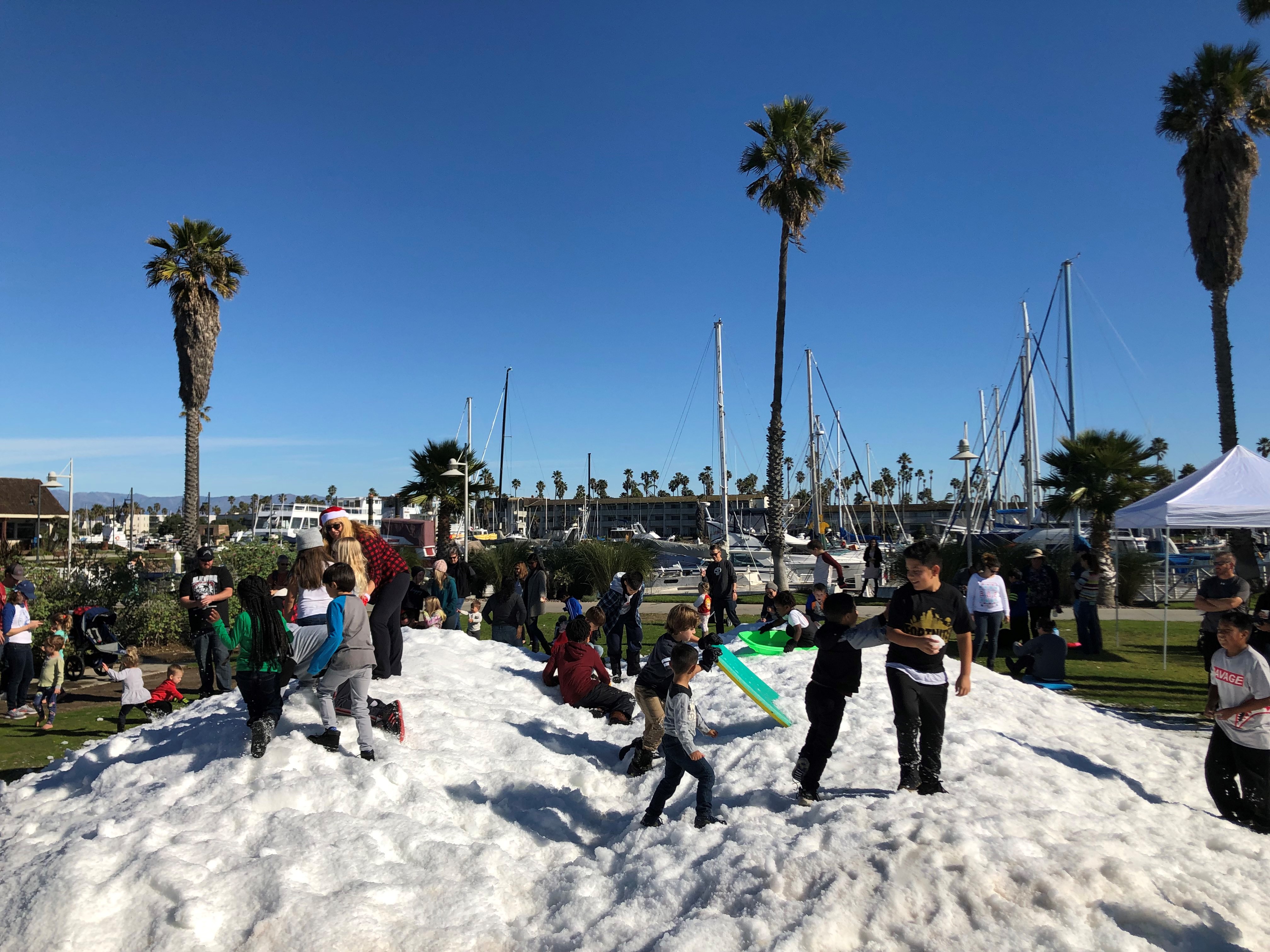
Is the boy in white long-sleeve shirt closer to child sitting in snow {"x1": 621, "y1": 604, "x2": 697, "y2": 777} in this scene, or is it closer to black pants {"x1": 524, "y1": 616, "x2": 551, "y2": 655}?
child sitting in snow {"x1": 621, "y1": 604, "x2": 697, "y2": 777}

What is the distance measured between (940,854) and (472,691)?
5.78 meters

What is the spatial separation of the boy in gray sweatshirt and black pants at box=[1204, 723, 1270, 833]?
6232mm

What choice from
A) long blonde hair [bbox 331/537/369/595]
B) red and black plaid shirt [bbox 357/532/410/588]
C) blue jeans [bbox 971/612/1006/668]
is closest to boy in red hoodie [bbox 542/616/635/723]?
red and black plaid shirt [bbox 357/532/410/588]

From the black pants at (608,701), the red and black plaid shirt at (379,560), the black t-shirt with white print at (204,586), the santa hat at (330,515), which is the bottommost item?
the black pants at (608,701)

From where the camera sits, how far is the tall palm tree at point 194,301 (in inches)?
1021

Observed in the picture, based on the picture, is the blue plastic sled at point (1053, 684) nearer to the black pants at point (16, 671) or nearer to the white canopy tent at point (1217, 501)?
the white canopy tent at point (1217, 501)

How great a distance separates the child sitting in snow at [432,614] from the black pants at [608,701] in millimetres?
4776

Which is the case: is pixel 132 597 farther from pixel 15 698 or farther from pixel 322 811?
pixel 322 811

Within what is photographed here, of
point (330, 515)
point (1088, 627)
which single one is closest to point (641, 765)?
point (330, 515)

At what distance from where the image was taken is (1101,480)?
21156 mm

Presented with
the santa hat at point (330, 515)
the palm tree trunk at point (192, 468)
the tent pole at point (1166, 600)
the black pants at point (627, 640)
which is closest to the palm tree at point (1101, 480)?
the tent pole at point (1166, 600)

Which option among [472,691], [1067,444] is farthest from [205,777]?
[1067,444]

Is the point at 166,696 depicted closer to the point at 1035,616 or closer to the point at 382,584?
the point at 382,584

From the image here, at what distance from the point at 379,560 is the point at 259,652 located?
1.82 metres
